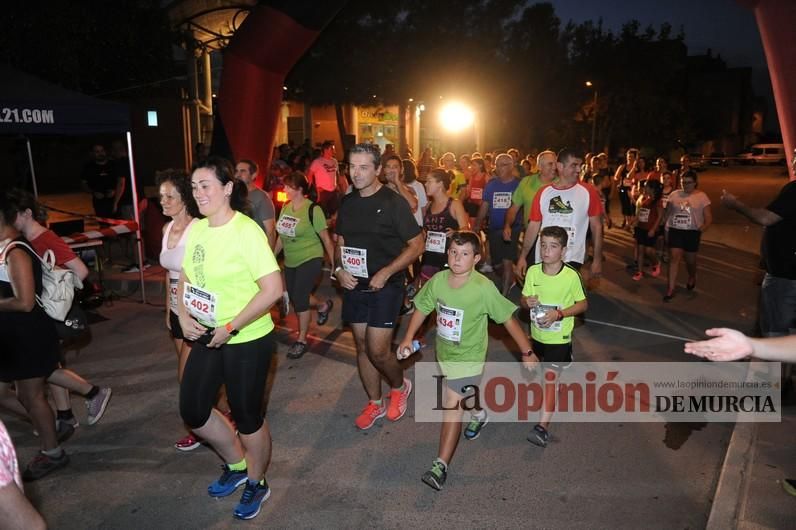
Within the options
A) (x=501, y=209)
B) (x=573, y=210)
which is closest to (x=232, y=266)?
(x=573, y=210)

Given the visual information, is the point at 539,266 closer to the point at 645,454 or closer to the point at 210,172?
the point at 645,454

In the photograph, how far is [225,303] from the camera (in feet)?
11.0

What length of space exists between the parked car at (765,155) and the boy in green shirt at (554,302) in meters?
55.5

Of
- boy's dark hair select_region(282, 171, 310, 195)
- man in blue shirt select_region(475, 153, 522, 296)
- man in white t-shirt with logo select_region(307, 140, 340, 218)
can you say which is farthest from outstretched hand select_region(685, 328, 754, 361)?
man in white t-shirt with logo select_region(307, 140, 340, 218)

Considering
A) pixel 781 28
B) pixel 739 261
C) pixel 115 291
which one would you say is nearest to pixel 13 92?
pixel 115 291

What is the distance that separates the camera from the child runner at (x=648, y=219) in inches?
385

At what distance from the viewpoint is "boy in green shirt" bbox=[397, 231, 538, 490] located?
13.1 ft

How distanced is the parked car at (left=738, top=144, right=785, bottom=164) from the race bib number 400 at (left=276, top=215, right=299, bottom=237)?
5525 cm

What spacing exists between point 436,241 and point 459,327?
129 inches

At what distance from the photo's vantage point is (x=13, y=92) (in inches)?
289

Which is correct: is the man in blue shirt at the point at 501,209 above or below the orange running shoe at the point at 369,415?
above

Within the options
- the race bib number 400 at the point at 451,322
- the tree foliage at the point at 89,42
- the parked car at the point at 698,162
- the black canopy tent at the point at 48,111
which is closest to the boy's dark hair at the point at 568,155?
the race bib number 400 at the point at 451,322

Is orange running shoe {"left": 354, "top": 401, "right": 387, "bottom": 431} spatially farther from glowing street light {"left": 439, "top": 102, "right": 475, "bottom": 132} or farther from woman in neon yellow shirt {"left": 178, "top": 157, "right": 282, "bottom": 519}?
glowing street light {"left": 439, "top": 102, "right": 475, "bottom": 132}

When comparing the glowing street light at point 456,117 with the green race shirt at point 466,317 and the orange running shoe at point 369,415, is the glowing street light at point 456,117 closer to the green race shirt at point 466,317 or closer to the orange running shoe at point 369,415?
the orange running shoe at point 369,415
